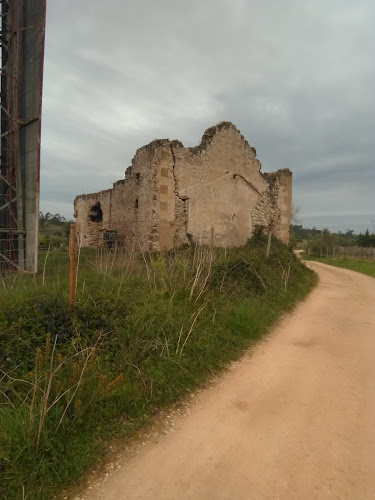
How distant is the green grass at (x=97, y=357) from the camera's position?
1.97 meters

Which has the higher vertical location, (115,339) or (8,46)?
(8,46)

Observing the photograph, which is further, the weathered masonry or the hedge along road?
the weathered masonry

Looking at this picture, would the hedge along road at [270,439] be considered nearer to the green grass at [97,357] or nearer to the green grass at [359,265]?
the green grass at [97,357]

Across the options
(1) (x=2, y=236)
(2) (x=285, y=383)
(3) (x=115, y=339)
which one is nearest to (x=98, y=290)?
(3) (x=115, y=339)

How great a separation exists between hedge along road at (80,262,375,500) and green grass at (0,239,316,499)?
1.00 feet

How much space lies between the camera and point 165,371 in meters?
3.10

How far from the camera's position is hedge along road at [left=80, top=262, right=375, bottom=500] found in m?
1.87

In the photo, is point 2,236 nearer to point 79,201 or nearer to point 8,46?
point 8,46

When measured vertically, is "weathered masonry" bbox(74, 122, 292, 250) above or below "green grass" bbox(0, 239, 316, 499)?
above

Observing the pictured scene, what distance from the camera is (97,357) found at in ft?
9.69

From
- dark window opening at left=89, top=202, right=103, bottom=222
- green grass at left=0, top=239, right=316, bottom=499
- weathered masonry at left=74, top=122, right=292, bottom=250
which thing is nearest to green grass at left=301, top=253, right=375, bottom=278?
weathered masonry at left=74, top=122, right=292, bottom=250

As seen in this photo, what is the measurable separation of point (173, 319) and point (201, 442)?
6.00 ft

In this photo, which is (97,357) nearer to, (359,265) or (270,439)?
(270,439)

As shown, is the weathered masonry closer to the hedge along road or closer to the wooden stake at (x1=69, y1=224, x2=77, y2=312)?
the wooden stake at (x1=69, y1=224, x2=77, y2=312)
